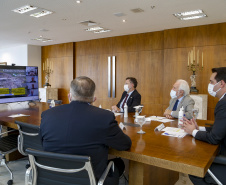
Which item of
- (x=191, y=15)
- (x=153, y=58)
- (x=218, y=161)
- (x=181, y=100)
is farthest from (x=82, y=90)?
(x=153, y=58)

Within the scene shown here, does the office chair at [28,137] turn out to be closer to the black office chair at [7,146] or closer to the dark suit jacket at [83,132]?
the black office chair at [7,146]

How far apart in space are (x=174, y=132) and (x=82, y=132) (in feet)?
3.73

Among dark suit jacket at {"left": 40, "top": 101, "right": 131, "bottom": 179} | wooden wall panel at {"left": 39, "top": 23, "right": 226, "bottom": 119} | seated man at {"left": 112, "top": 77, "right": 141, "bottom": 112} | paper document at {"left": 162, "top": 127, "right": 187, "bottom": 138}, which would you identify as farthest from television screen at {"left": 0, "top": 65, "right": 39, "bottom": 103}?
wooden wall panel at {"left": 39, "top": 23, "right": 226, "bottom": 119}

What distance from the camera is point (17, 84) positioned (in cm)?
401

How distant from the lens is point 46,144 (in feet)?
5.25

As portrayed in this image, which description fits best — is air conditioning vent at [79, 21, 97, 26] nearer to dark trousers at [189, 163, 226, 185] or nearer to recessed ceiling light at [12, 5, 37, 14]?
recessed ceiling light at [12, 5, 37, 14]

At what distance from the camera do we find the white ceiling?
4.33 m

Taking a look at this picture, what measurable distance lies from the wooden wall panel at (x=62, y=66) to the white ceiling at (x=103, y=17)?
1.63 m

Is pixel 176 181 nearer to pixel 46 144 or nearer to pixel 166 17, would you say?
pixel 46 144

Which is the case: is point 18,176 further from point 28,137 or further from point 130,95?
point 130,95

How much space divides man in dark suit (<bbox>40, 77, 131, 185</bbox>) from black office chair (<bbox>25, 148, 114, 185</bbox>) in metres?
0.11

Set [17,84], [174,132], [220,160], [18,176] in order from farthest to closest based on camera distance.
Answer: [17,84], [18,176], [174,132], [220,160]

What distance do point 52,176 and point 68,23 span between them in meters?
5.17

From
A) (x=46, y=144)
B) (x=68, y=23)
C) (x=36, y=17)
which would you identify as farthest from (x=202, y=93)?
(x=46, y=144)
